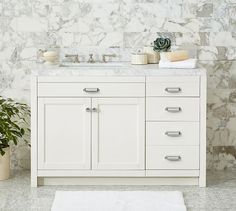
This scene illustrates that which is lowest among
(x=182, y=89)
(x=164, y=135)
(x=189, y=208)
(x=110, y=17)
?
(x=189, y=208)

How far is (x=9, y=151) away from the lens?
5195 mm

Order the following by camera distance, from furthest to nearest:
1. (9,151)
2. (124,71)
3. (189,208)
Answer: (9,151) < (124,71) < (189,208)

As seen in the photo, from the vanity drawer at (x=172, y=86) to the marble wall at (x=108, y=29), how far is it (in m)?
0.63

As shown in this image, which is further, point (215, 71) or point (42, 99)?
point (215, 71)

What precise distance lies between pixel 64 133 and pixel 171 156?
30.3 inches

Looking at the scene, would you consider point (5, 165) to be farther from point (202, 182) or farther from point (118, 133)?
point (202, 182)

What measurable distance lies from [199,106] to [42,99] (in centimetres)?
109

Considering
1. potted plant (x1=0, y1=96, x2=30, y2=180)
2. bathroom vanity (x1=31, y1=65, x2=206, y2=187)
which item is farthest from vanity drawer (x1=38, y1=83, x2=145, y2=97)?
potted plant (x1=0, y1=96, x2=30, y2=180)

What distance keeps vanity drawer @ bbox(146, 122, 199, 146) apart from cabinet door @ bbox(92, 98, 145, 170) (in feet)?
0.19

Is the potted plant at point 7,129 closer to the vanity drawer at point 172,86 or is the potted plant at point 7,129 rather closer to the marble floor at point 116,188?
the marble floor at point 116,188

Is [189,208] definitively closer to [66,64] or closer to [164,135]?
[164,135]

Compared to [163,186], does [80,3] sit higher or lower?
higher

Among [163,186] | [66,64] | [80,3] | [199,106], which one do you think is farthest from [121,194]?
[80,3]

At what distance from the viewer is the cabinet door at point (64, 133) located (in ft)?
16.0
